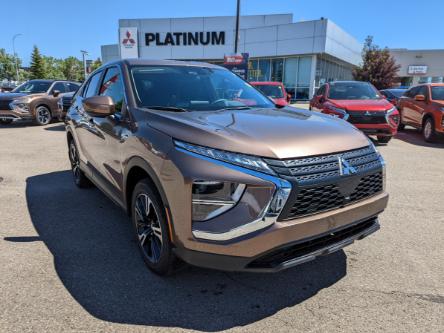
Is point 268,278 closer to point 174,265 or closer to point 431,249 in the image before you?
point 174,265

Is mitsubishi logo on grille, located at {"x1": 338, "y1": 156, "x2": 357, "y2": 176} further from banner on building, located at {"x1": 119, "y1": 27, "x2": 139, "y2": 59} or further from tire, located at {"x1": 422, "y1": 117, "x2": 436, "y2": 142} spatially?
banner on building, located at {"x1": 119, "y1": 27, "x2": 139, "y2": 59}

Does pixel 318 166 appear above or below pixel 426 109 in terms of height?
below

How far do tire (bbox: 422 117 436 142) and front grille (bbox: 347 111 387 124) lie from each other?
2380 millimetres

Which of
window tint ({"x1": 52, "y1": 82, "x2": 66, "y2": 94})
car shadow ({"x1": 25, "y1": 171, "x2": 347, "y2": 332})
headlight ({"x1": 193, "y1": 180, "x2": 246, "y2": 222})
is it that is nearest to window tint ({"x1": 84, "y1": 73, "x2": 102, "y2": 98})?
car shadow ({"x1": 25, "y1": 171, "x2": 347, "y2": 332})

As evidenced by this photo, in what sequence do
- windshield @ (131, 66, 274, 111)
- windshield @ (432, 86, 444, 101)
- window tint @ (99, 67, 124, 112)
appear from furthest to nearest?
windshield @ (432, 86, 444, 101), window tint @ (99, 67, 124, 112), windshield @ (131, 66, 274, 111)

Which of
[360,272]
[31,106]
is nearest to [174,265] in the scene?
[360,272]

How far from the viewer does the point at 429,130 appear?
1049cm

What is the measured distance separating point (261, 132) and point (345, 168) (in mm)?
644

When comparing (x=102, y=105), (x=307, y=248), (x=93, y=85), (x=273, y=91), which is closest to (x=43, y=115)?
(x=273, y=91)

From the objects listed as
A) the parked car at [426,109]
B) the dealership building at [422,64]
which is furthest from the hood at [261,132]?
the dealership building at [422,64]

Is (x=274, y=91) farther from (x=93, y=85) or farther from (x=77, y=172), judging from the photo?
(x=93, y=85)

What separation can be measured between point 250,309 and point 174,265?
66cm

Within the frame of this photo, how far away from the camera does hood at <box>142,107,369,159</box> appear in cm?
237

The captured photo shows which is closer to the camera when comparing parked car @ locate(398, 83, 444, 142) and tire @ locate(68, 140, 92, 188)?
tire @ locate(68, 140, 92, 188)
